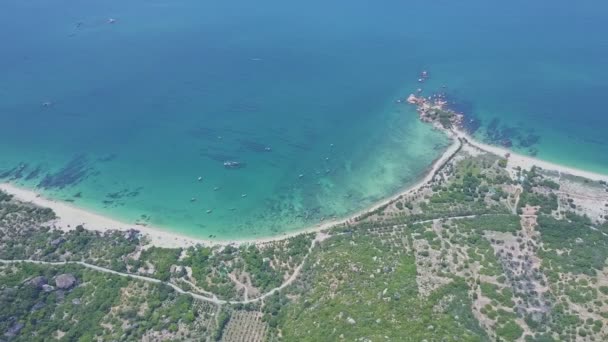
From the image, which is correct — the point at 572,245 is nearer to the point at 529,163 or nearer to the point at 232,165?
the point at 529,163

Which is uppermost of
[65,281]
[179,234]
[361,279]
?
[361,279]

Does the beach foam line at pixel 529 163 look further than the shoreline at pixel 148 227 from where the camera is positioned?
Yes

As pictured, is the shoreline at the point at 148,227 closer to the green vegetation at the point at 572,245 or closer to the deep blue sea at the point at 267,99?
the deep blue sea at the point at 267,99

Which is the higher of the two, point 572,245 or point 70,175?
point 572,245

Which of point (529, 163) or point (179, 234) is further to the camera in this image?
point (529, 163)

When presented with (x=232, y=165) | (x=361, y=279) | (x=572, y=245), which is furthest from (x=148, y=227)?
(x=572, y=245)

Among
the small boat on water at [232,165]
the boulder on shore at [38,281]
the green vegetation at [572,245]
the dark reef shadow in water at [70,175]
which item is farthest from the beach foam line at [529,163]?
the boulder on shore at [38,281]

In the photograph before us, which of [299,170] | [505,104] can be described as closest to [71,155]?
[299,170]
